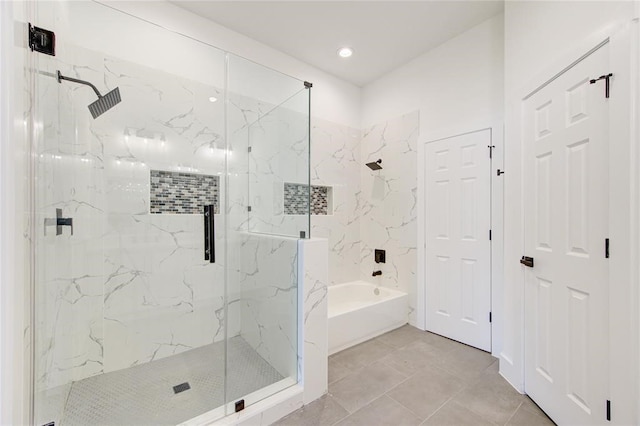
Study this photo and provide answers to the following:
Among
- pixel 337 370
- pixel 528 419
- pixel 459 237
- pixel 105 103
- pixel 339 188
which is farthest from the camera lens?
pixel 339 188

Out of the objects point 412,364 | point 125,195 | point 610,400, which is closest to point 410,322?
→ point 412,364

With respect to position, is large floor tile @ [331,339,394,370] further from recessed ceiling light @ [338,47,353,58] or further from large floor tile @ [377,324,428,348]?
recessed ceiling light @ [338,47,353,58]

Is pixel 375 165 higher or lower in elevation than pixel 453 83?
lower

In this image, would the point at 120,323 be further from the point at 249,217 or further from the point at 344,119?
the point at 344,119

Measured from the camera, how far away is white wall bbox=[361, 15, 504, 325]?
2.55 meters

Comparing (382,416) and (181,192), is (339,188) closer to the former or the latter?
(181,192)

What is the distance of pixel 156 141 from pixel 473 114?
9.55 ft

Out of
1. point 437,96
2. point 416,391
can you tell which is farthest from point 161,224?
point 437,96

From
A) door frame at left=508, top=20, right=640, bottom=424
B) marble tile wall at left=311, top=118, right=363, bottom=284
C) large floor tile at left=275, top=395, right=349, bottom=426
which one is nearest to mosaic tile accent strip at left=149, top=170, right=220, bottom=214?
marble tile wall at left=311, top=118, right=363, bottom=284

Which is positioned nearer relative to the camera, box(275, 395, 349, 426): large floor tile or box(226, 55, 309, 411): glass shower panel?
box(275, 395, 349, 426): large floor tile

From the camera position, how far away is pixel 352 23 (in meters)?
2.61

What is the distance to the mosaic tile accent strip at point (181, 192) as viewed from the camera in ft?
7.41

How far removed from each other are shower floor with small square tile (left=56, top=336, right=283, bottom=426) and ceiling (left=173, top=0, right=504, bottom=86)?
115 inches

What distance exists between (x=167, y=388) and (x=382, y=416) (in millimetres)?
1422
